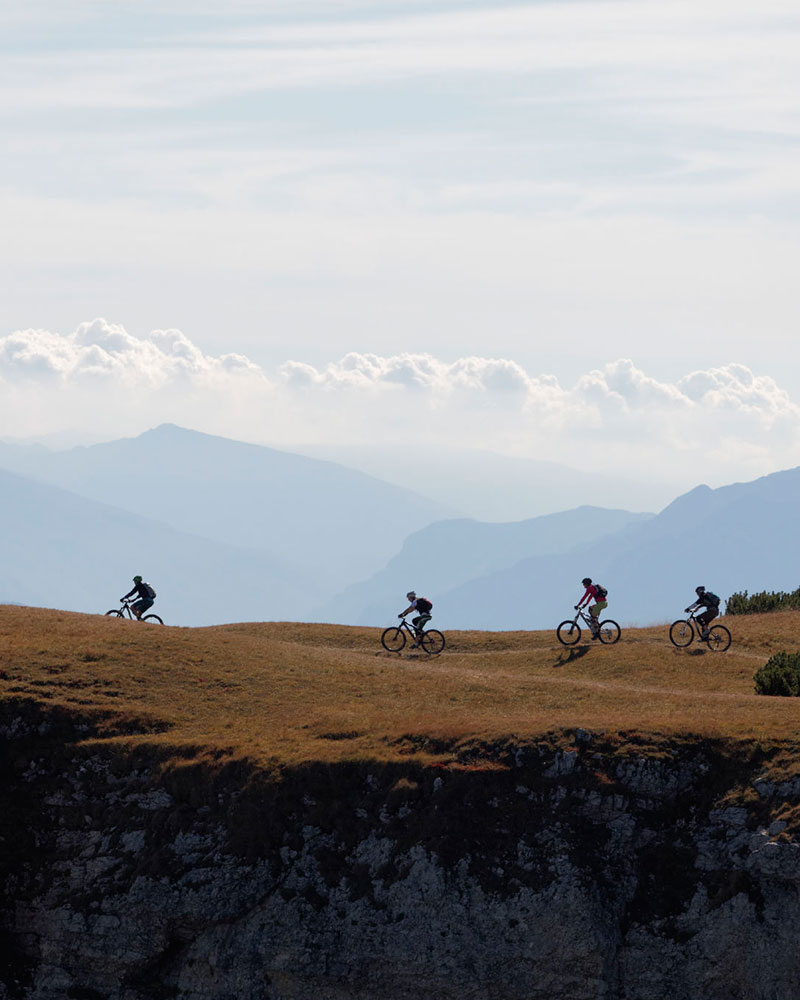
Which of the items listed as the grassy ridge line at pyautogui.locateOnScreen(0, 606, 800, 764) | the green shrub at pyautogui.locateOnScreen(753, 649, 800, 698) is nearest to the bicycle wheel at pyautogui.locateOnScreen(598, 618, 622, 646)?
the grassy ridge line at pyautogui.locateOnScreen(0, 606, 800, 764)

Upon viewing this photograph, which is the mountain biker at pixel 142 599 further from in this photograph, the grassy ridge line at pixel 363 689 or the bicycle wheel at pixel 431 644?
the bicycle wheel at pixel 431 644

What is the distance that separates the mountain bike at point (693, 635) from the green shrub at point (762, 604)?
1288cm

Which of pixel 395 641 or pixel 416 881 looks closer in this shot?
pixel 416 881

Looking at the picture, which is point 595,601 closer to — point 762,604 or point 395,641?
point 395,641

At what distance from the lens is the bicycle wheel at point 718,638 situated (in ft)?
170

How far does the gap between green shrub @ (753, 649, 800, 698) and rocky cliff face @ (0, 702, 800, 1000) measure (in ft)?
31.7

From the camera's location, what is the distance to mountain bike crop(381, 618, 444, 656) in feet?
174

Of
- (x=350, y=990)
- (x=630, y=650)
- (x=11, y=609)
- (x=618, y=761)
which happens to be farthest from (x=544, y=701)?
(x=11, y=609)

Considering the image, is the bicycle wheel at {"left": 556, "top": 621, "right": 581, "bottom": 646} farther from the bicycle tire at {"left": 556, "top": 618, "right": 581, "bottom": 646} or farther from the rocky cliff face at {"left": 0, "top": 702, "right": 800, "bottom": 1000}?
the rocky cliff face at {"left": 0, "top": 702, "right": 800, "bottom": 1000}

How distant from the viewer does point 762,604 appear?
216 ft

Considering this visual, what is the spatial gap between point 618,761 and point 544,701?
7568mm

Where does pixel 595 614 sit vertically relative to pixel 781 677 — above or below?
above

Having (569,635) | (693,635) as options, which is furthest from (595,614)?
(693,635)

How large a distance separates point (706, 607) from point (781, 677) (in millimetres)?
8960
